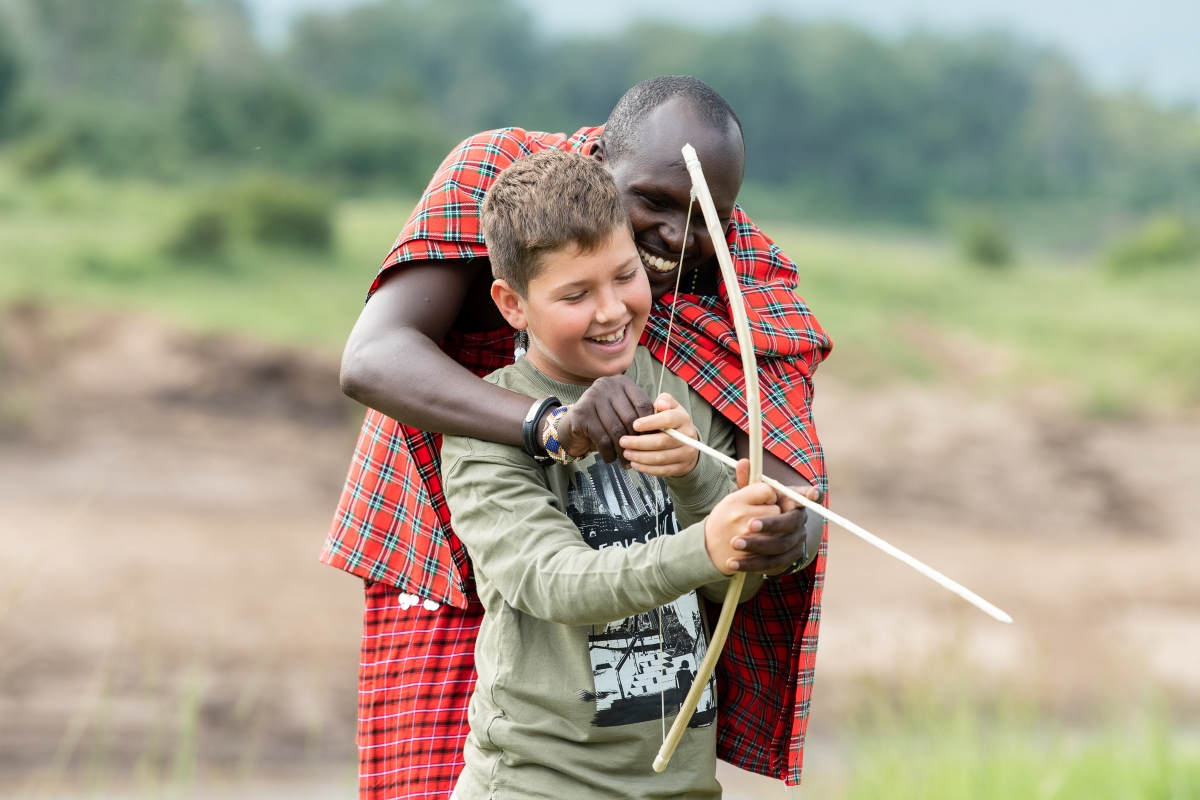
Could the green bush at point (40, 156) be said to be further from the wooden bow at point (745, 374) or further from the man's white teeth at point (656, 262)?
the wooden bow at point (745, 374)

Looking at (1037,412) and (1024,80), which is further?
(1024,80)

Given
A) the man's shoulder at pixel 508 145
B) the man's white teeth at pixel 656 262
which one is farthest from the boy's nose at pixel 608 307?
the man's shoulder at pixel 508 145

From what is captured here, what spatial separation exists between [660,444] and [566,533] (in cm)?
21

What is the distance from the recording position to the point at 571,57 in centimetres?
3406

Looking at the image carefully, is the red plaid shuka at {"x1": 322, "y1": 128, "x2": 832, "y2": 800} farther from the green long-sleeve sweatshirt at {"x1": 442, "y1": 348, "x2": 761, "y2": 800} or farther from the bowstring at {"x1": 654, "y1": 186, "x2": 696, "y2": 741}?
the green long-sleeve sweatshirt at {"x1": 442, "y1": 348, "x2": 761, "y2": 800}

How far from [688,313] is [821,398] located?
15584 mm

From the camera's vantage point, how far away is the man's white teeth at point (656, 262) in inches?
85.8

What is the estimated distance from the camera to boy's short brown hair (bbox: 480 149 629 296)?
1.95m

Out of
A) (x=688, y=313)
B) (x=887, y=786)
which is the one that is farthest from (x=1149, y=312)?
(x=688, y=313)

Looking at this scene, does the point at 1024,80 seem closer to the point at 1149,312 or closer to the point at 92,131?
the point at 1149,312

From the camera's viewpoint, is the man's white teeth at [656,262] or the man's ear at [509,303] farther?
the man's white teeth at [656,262]

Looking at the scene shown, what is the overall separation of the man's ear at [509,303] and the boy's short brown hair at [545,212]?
0.6 inches

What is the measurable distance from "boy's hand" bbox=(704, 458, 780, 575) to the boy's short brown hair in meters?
0.46

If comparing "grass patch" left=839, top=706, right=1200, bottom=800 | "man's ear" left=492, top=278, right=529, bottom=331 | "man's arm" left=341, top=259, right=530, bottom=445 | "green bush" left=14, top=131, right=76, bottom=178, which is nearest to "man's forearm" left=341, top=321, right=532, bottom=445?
"man's arm" left=341, top=259, right=530, bottom=445
